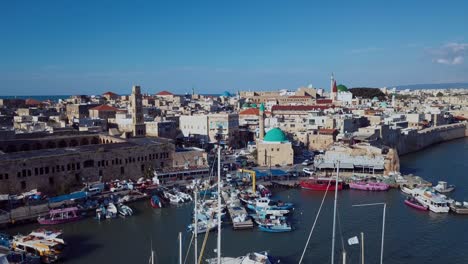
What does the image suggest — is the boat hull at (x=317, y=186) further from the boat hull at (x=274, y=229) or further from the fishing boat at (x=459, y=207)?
the boat hull at (x=274, y=229)

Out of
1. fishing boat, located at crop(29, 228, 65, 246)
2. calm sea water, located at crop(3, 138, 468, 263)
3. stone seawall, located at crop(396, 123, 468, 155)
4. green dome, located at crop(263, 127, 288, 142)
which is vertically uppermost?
green dome, located at crop(263, 127, 288, 142)

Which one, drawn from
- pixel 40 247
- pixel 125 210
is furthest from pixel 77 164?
pixel 40 247

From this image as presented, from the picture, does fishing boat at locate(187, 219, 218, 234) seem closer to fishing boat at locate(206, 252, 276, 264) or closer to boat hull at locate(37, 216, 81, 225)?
fishing boat at locate(206, 252, 276, 264)

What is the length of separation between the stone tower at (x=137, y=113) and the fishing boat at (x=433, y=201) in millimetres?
25265

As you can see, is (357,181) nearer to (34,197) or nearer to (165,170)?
(165,170)

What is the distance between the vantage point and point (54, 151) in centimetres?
2891

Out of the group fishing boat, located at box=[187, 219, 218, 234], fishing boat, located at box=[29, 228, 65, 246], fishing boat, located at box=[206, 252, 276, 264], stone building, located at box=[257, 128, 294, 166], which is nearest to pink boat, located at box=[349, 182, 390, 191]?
stone building, located at box=[257, 128, 294, 166]

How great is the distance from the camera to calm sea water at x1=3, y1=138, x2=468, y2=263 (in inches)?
760

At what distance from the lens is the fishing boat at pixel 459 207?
2495cm

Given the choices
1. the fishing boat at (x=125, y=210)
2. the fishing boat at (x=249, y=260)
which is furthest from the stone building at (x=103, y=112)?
the fishing boat at (x=249, y=260)

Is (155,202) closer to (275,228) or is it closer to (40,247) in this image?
(275,228)

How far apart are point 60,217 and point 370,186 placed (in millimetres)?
20791

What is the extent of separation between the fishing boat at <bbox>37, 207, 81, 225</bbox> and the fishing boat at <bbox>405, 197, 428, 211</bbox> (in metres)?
20.3

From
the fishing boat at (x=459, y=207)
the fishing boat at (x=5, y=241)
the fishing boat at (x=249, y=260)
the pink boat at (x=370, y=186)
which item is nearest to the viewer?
the fishing boat at (x=249, y=260)
